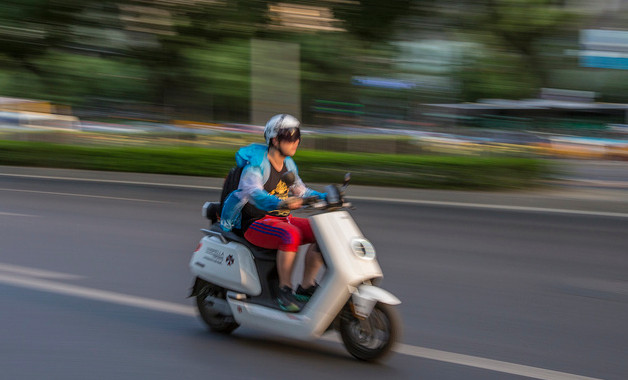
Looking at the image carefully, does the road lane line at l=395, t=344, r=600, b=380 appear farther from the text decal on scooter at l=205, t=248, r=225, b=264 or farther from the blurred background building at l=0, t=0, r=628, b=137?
the blurred background building at l=0, t=0, r=628, b=137

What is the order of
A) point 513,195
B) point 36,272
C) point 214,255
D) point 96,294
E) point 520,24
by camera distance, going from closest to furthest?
1. point 214,255
2. point 96,294
3. point 36,272
4. point 513,195
5. point 520,24

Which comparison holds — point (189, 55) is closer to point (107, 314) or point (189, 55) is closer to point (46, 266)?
point (46, 266)

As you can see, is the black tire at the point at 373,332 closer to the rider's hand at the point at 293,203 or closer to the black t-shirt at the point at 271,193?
the rider's hand at the point at 293,203

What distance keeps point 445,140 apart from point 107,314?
496 inches

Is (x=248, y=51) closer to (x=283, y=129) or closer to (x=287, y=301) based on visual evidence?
(x=283, y=129)

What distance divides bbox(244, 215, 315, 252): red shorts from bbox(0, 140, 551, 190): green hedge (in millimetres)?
10678

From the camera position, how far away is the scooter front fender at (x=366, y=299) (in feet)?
14.1

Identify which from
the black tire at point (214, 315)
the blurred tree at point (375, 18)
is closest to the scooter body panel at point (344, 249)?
the black tire at point (214, 315)

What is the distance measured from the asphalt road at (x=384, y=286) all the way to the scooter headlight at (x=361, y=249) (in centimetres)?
60

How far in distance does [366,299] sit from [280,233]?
0.66 meters

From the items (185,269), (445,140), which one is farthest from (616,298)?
(445,140)

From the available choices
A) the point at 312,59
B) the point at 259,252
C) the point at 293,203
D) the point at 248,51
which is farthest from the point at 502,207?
the point at 248,51

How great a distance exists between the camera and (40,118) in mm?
22922

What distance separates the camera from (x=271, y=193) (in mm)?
4812
